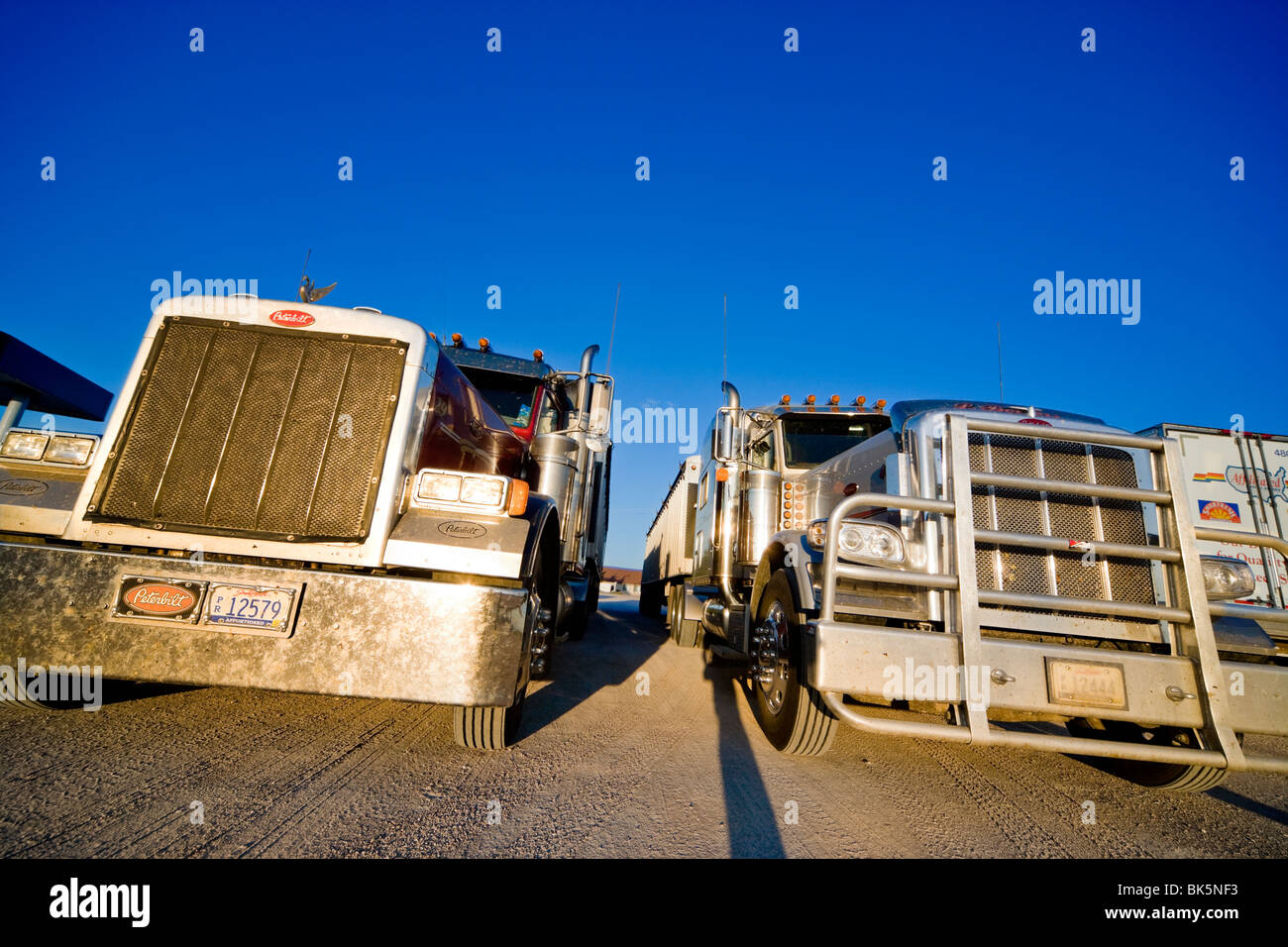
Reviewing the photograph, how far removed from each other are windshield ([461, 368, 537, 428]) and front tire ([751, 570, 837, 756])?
353cm

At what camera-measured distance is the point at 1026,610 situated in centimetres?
281

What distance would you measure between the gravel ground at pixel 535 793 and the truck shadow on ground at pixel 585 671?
0.13m

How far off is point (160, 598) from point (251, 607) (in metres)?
0.39

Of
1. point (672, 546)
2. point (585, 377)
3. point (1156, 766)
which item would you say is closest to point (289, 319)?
point (585, 377)

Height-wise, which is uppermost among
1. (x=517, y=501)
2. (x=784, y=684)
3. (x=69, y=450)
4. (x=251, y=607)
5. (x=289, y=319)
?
(x=289, y=319)

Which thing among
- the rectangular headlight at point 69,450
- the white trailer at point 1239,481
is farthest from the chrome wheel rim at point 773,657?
the white trailer at point 1239,481

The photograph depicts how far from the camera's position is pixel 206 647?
7.39 feet

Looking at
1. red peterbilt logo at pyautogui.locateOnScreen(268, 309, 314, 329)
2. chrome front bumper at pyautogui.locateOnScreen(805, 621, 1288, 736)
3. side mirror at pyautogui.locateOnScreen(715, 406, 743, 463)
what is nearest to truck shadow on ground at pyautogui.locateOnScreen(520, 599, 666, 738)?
chrome front bumper at pyautogui.locateOnScreen(805, 621, 1288, 736)

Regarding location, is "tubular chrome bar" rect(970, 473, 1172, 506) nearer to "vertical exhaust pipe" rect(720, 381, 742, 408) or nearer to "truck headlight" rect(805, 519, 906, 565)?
"truck headlight" rect(805, 519, 906, 565)

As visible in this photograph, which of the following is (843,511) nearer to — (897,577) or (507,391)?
(897,577)

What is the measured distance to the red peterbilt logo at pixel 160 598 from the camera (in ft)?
7.41

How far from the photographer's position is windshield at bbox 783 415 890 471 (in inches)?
231
